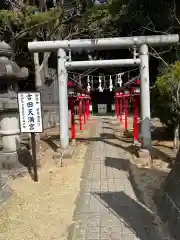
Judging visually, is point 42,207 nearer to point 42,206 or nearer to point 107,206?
point 42,206

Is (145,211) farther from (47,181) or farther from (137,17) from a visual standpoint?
(137,17)

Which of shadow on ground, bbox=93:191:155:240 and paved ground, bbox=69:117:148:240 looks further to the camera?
shadow on ground, bbox=93:191:155:240

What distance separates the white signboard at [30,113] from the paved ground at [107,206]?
1.55 metres

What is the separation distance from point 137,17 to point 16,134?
39.5 feet

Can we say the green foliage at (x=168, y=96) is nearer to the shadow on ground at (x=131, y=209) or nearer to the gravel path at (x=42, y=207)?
the shadow on ground at (x=131, y=209)

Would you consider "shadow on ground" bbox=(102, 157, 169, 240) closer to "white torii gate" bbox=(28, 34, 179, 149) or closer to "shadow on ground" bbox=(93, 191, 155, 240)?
"shadow on ground" bbox=(93, 191, 155, 240)

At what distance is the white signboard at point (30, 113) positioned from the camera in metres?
5.64

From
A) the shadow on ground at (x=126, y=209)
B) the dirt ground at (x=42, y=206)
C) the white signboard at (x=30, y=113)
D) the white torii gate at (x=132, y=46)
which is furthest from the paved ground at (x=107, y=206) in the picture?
the white signboard at (x=30, y=113)

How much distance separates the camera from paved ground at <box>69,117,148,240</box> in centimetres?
348

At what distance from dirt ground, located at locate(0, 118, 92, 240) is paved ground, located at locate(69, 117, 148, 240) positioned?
176mm

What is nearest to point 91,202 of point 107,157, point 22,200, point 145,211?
point 145,211

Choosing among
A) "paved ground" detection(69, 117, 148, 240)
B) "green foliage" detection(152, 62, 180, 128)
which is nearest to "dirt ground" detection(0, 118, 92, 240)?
"paved ground" detection(69, 117, 148, 240)

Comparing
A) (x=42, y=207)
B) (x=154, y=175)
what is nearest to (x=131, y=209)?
(x=42, y=207)

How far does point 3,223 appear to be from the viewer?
12.4ft
